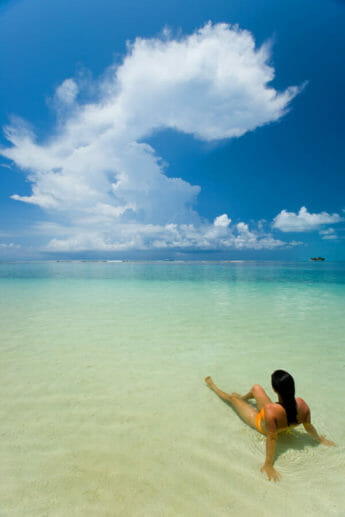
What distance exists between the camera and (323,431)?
3.59 m

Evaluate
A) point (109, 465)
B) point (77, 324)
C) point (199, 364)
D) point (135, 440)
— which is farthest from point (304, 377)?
point (77, 324)

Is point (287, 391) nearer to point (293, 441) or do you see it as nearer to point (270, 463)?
point (270, 463)

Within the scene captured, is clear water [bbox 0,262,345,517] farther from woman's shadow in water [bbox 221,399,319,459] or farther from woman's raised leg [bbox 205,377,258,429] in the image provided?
woman's raised leg [bbox 205,377,258,429]

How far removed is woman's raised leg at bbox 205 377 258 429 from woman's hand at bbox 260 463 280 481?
70cm

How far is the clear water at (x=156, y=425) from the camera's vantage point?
8.34 ft

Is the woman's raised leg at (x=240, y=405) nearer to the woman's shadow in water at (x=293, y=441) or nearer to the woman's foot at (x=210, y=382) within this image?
the woman's foot at (x=210, y=382)

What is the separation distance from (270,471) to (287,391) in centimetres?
94

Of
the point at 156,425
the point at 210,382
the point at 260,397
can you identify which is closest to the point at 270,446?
the point at 260,397

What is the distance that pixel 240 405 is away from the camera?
13.3 feet

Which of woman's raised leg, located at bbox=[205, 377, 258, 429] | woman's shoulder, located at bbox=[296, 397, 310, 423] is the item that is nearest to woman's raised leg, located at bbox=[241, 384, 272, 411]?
woman's raised leg, located at bbox=[205, 377, 258, 429]

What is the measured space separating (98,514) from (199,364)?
3.80 metres

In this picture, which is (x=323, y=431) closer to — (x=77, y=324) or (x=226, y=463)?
(x=226, y=463)

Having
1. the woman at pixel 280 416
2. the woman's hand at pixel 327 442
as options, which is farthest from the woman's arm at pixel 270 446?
the woman's hand at pixel 327 442

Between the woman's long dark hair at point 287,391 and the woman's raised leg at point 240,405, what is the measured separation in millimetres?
698
